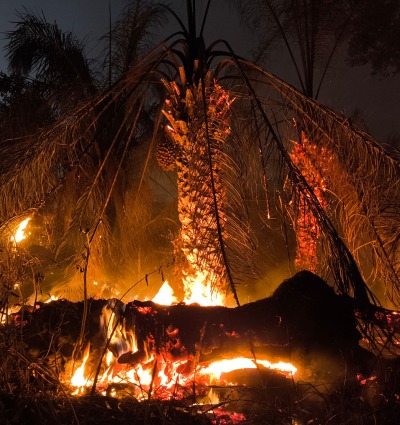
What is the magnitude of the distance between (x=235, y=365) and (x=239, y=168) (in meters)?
2.15

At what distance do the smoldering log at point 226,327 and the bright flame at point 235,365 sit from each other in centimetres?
16

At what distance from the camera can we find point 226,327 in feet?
17.2

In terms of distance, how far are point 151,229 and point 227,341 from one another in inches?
204

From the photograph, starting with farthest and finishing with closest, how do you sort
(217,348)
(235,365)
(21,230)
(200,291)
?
(200,291), (21,230), (235,365), (217,348)

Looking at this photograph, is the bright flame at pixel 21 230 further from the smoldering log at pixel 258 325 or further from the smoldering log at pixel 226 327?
the smoldering log at pixel 258 325

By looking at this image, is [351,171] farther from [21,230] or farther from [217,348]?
[21,230]

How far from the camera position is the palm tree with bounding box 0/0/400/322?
5391 mm

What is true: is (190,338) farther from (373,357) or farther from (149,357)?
(373,357)

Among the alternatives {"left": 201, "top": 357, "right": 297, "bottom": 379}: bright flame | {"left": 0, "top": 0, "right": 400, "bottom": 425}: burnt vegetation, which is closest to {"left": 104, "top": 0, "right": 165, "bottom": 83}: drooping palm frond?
{"left": 0, "top": 0, "right": 400, "bottom": 425}: burnt vegetation

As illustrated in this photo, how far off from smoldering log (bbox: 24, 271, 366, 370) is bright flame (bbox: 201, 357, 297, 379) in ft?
0.54

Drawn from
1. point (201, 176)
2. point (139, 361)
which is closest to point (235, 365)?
point (139, 361)

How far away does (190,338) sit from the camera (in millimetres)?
5195

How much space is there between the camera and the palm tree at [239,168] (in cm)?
539

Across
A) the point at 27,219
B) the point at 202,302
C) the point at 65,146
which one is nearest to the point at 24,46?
the point at 65,146
